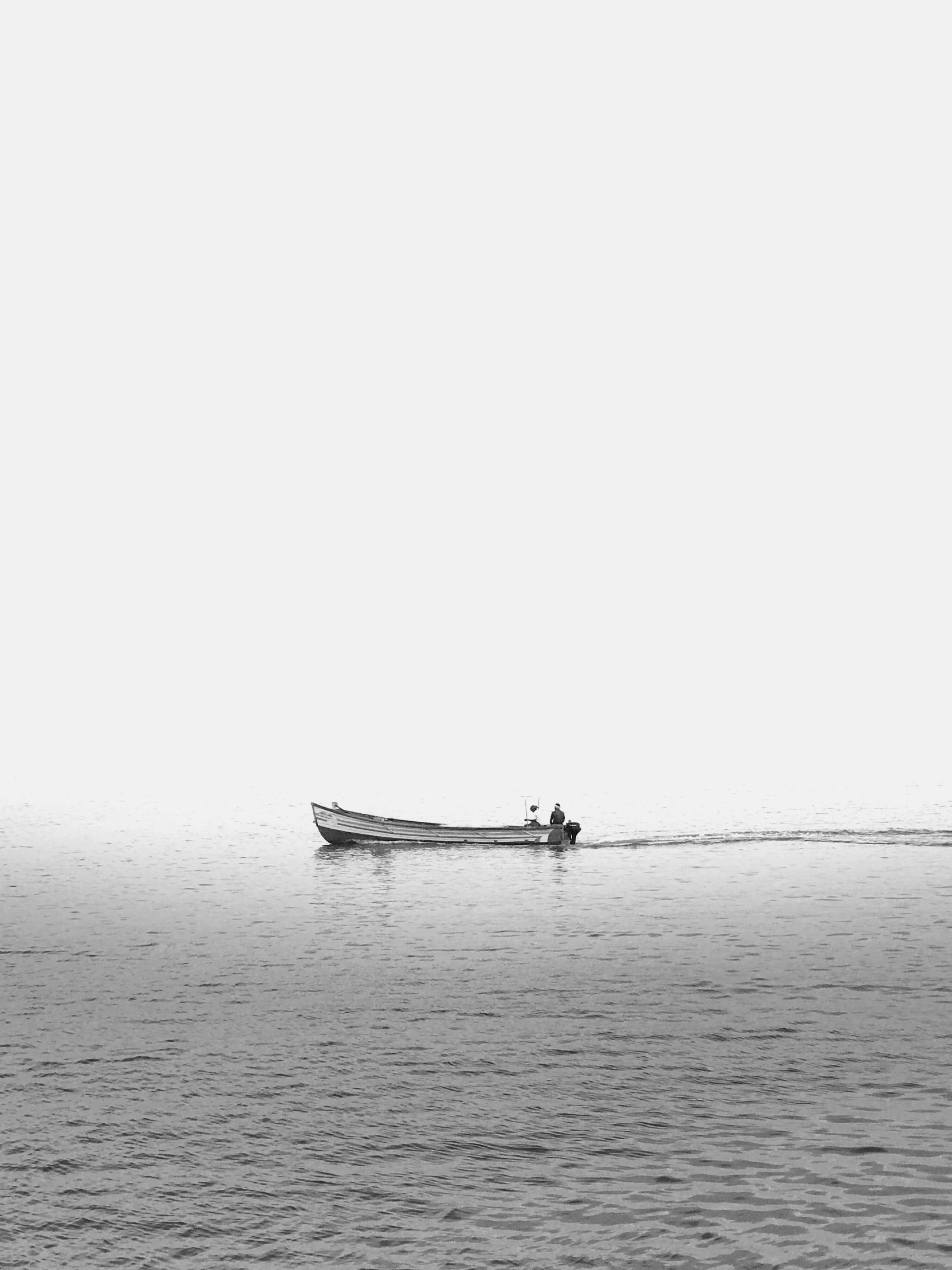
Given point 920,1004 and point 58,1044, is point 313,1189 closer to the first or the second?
point 58,1044

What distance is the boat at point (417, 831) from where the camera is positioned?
261 ft

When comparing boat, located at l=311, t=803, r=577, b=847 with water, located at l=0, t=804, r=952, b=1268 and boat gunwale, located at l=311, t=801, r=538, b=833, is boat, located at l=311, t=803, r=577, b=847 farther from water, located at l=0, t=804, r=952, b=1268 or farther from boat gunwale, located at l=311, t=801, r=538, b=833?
water, located at l=0, t=804, r=952, b=1268

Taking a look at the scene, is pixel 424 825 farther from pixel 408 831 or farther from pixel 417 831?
pixel 408 831

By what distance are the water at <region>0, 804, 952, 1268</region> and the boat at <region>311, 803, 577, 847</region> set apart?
61.2ft

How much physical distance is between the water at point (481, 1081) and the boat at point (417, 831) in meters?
18.7

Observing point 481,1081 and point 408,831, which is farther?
point 408,831

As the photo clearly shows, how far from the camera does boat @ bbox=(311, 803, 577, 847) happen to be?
79500 mm

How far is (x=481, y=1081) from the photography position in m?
30.9

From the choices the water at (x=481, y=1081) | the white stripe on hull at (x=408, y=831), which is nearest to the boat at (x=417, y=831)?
the white stripe on hull at (x=408, y=831)

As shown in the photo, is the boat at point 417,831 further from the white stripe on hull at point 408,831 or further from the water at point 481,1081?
the water at point 481,1081

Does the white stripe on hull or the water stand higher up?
the white stripe on hull

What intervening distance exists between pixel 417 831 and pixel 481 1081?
165 ft

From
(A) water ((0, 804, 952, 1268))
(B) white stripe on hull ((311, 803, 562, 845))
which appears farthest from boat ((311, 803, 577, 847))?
(A) water ((0, 804, 952, 1268))

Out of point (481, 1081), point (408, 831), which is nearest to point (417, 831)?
point (408, 831)
